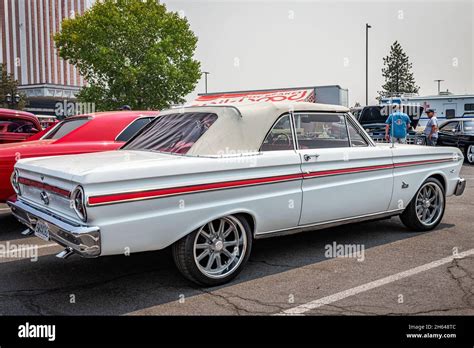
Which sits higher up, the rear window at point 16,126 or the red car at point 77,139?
the rear window at point 16,126

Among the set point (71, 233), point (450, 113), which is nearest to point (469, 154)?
point (450, 113)

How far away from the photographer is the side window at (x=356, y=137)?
5441 mm

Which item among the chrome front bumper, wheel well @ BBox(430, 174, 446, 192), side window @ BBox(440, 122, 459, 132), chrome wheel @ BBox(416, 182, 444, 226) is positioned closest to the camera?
the chrome front bumper

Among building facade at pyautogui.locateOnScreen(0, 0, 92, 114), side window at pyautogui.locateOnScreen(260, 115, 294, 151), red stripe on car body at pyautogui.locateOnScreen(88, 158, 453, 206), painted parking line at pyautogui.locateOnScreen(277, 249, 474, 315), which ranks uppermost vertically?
building facade at pyautogui.locateOnScreen(0, 0, 92, 114)

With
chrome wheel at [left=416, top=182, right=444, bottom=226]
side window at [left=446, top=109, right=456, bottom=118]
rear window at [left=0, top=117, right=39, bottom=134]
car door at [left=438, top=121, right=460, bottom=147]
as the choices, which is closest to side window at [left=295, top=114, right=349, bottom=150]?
chrome wheel at [left=416, top=182, right=444, bottom=226]

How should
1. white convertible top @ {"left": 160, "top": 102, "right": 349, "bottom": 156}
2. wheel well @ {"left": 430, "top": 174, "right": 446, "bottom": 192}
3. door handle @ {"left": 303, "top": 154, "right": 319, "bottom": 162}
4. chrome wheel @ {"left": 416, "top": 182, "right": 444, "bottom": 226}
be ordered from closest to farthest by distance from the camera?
1. white convertible top @ {"left": 160, "top": 102, "right": 349, "bottom": 156}
2. door handle @ {"left": 303, "top": 154, "right": 319, "bottom": 162}
3. chrome wheel @ {"left": 416, "top": 182, "right": 444, "bottom": 226}
4. wheel well @ {"left": 430, "top": 174, "right": 446, "bottom": 192}

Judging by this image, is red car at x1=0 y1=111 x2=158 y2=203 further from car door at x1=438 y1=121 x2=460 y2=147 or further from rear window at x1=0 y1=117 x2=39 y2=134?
car door at x1=438 y1=121 x2=460 y2=147

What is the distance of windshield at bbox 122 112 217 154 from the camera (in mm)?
4504

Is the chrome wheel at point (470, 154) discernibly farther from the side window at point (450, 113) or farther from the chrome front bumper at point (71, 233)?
the chrome front bumper at point (71, 233)

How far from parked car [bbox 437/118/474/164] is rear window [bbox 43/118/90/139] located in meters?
12.5

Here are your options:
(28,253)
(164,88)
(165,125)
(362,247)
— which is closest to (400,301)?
(362,247)

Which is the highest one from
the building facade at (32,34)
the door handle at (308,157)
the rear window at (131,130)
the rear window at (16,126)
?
the building facade at (32,34)

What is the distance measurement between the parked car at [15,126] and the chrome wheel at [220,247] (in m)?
7.46

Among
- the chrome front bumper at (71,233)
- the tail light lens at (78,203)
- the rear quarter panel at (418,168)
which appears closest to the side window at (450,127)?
the rear quarter panel at (418,168)
